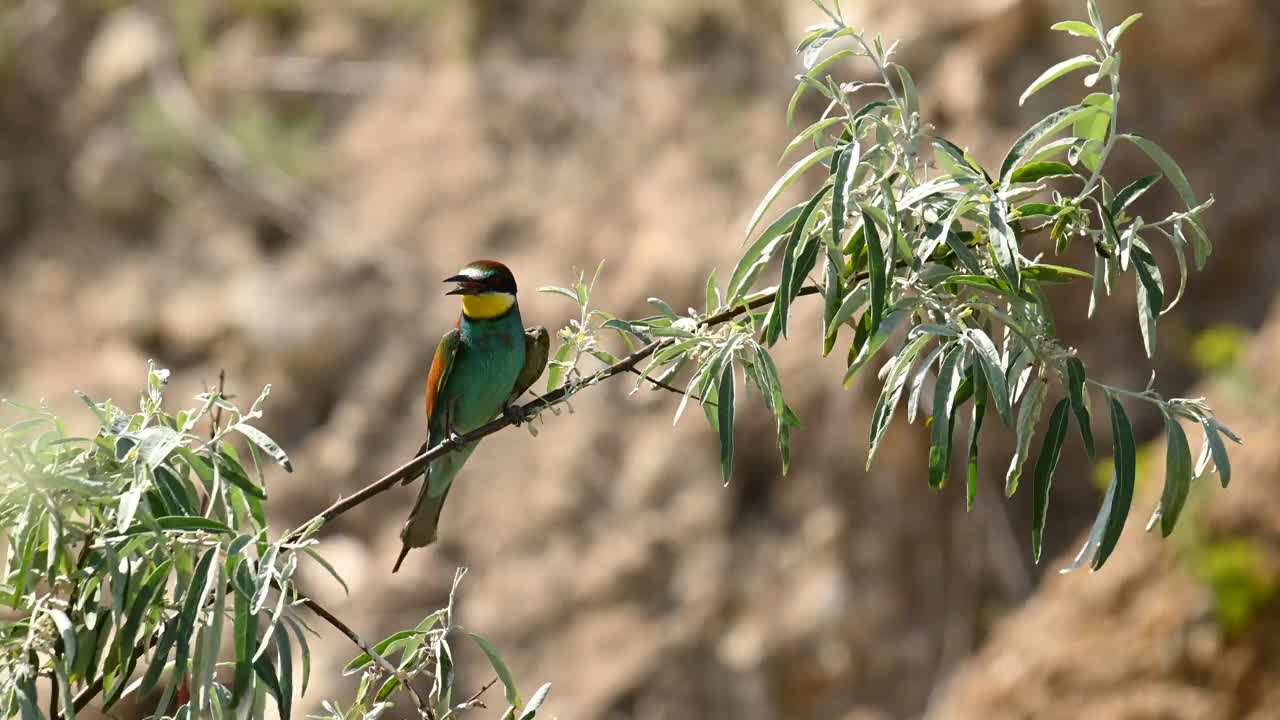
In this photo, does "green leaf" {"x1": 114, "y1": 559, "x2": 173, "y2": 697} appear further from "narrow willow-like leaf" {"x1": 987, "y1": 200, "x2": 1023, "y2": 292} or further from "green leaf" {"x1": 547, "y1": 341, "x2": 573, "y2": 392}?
"narrow willow-like leaf" {"x1": 987, "y1": 200, "x2": 1023, "y2": 292}

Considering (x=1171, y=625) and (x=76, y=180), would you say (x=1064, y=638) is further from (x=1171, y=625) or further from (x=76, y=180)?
(x=76, y=180)

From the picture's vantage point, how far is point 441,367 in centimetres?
277

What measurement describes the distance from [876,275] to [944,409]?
0.18 metres

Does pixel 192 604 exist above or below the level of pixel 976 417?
above

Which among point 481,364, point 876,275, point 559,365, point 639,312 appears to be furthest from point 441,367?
point 639,312

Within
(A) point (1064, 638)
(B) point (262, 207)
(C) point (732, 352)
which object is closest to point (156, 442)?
(C) point (732, 352)

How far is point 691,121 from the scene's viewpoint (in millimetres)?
5801

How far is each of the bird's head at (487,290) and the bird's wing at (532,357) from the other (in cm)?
10

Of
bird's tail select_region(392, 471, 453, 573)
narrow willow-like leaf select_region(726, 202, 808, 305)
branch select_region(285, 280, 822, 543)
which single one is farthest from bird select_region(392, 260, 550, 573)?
narrow willow-like leaf select_region(726, 202, 808, 305)

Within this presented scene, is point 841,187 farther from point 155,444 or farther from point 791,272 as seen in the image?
point 155,444

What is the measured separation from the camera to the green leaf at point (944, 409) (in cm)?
161

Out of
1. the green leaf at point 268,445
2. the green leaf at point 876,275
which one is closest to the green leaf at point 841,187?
the green leaf at point 876,275

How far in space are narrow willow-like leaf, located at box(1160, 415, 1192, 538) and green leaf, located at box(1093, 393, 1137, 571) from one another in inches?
1.7

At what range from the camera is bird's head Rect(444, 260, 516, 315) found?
2.77m
